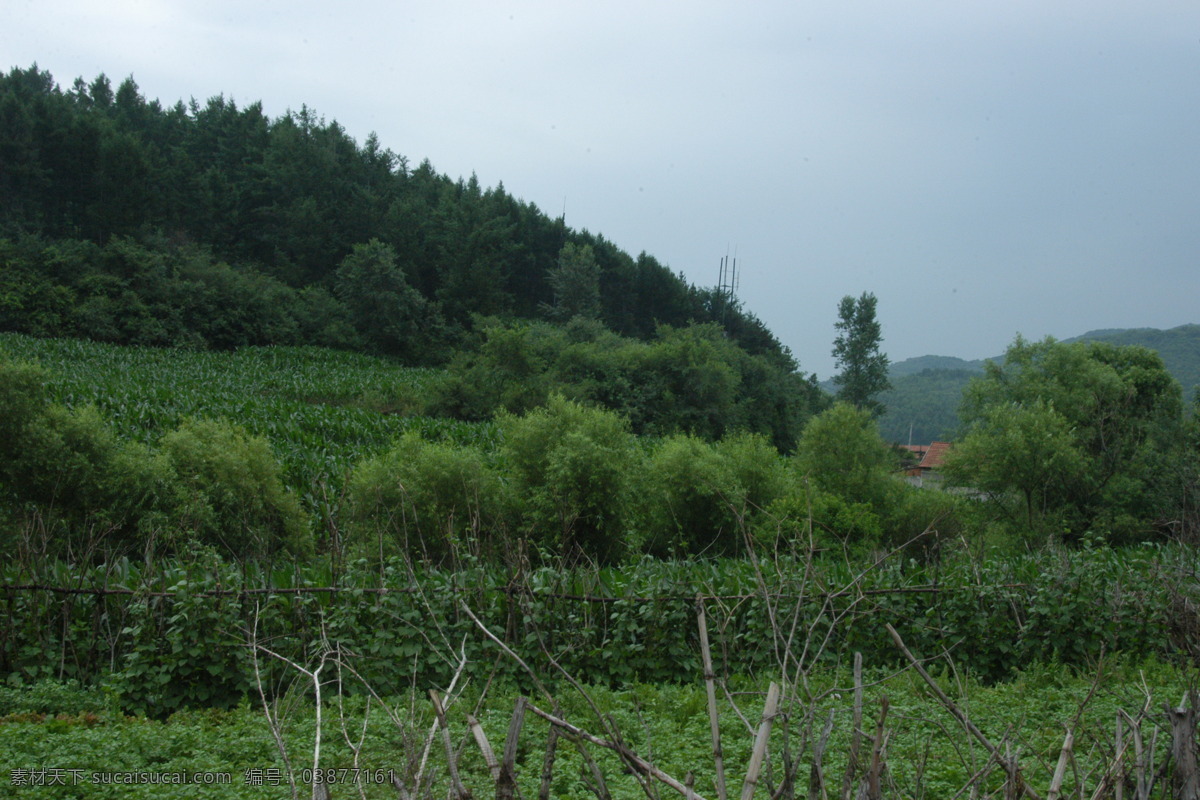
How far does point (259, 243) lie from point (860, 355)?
140 ft

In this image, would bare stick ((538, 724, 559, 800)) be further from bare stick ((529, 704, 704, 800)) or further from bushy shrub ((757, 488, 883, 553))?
bushy shrub ((757, 488, 883, 553))

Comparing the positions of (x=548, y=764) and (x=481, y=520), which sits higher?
(x=548, y=764)

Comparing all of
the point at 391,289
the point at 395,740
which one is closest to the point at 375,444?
the point at 395,740

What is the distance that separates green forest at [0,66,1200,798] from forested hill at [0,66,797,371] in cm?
28

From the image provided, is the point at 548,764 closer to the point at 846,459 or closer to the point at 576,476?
the point at 576,476

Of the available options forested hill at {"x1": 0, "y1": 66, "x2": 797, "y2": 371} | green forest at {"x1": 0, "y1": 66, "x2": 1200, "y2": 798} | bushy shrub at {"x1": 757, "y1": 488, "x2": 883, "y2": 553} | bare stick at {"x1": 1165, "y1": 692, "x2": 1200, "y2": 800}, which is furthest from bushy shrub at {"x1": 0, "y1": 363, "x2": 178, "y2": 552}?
forested hill at {"x1": 0, "y1": 66, "x2": 797, "y2": 371}

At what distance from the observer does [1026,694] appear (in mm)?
5895

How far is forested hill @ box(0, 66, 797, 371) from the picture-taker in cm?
3875

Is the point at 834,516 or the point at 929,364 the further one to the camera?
the point at 929,364

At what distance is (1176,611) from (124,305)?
41642mm

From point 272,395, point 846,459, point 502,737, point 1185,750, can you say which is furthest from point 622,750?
point 272,395

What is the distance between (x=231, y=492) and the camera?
10.5 metres

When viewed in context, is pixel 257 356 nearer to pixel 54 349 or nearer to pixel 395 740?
pixel 54 349

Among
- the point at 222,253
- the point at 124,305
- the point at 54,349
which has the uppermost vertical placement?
the point at 222,253
